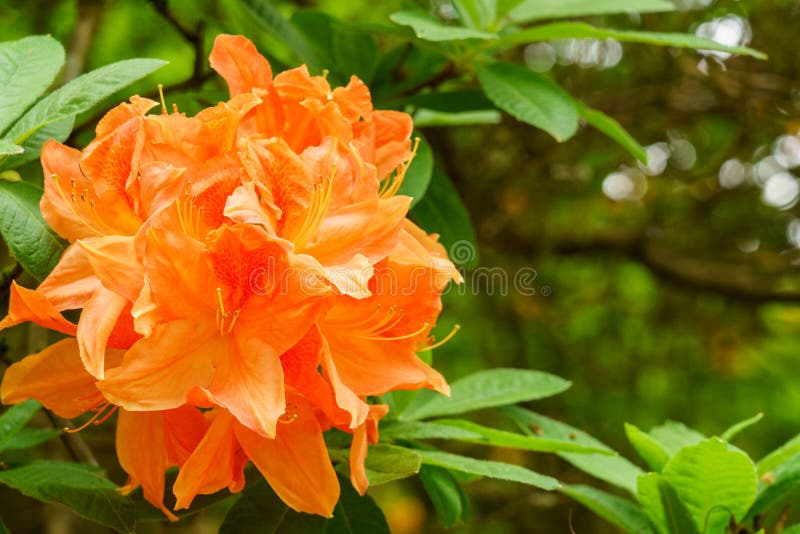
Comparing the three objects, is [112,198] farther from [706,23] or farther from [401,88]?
[706,23]

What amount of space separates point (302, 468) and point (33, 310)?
327 millimetres

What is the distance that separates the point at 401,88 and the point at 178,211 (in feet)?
2.18

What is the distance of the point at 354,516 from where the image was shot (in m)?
1.14

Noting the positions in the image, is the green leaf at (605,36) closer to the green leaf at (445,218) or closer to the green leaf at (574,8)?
the green leaf at (574,8)

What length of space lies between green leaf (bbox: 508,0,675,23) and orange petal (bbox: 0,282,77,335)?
902 millimetres

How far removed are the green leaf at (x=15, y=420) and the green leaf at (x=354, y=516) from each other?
0.45 metres

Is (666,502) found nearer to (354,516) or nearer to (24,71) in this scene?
(354,516)

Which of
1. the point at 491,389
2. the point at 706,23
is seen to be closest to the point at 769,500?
the point at 491,389

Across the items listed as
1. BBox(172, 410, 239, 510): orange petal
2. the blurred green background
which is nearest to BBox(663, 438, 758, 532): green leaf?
BBox(172, 410, 239, 510): orange petal

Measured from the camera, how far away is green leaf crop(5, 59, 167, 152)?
1.04 m

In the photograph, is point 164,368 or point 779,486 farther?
point 779,486

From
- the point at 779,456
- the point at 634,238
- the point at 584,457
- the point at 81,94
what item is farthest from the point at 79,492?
the point at 634,238

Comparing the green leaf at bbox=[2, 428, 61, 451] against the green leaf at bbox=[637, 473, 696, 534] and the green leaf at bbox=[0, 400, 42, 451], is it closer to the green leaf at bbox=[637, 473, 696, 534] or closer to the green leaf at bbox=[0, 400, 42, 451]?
the green leaf at bbox=[0, 400, 42, 451]

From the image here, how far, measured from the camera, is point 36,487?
1.09 metres
